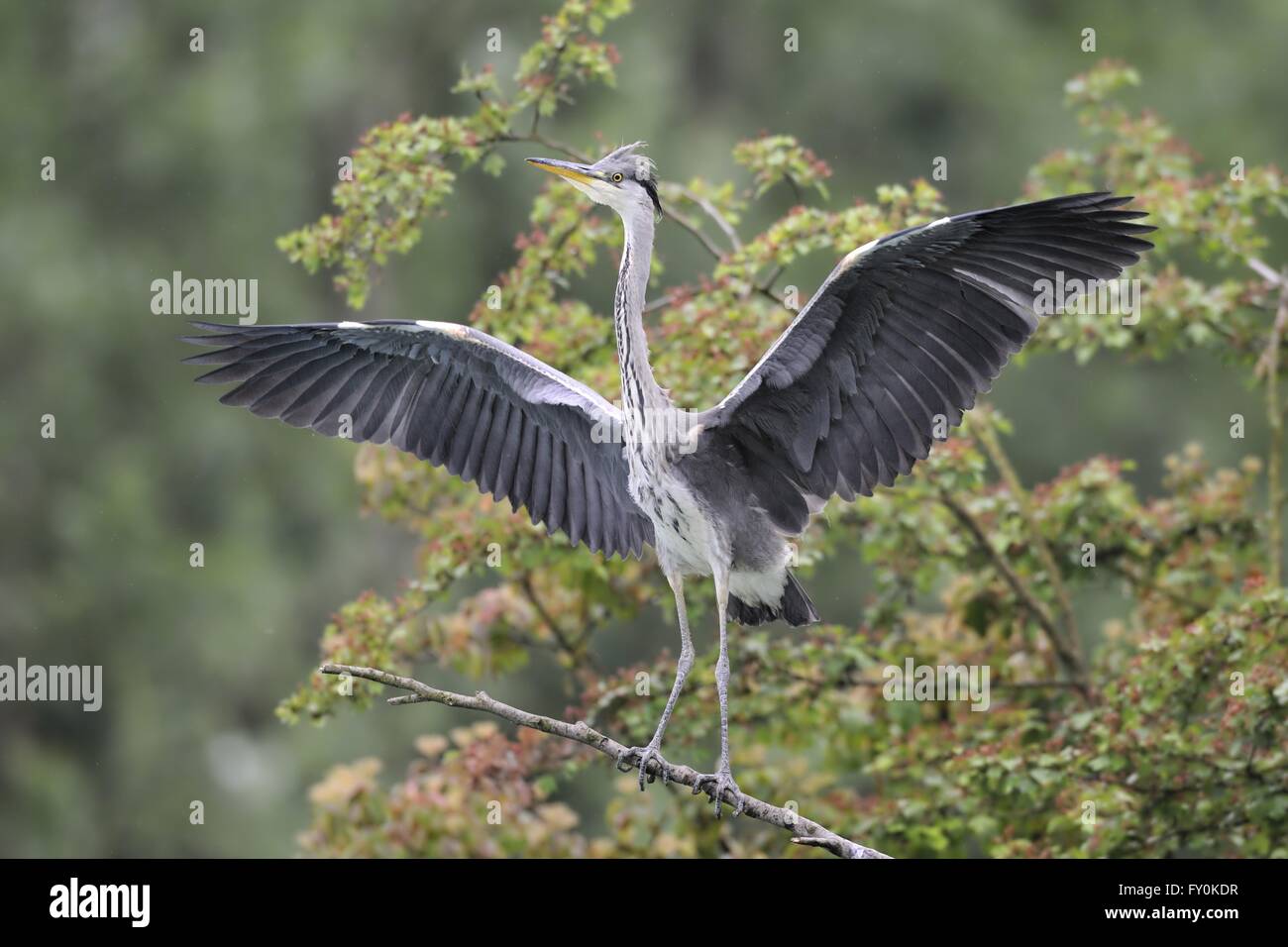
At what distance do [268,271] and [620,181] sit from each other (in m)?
9.60

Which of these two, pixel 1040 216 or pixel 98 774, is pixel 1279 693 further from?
pixel 98 774

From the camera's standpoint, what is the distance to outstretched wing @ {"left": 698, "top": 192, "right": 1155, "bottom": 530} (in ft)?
18.2

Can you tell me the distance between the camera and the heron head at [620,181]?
6484mm

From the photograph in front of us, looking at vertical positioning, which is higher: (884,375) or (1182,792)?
(884,375)

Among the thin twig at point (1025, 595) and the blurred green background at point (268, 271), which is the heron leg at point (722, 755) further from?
the blurred green background at point (268, 271)

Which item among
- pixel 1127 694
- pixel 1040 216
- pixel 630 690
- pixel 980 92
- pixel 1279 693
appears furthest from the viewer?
A: pixel 980 92

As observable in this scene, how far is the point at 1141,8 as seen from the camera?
17.7 meters

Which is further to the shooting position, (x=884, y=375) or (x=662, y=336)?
(x=662, y=336)

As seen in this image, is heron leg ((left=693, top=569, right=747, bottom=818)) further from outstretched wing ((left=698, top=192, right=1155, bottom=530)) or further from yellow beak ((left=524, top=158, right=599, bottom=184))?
yellow beak ((left=524, top=158, right=599, bottom=184))

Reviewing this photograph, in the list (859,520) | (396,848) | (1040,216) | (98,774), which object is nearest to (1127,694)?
(859,520)

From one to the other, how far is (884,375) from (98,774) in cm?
1072

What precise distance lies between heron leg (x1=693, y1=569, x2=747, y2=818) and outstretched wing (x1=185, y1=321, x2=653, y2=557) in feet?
2.02

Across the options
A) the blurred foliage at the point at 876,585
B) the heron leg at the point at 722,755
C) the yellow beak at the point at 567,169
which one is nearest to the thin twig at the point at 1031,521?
the blurred foliage at the point at 876,585

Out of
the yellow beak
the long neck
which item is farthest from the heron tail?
the yellow beak
